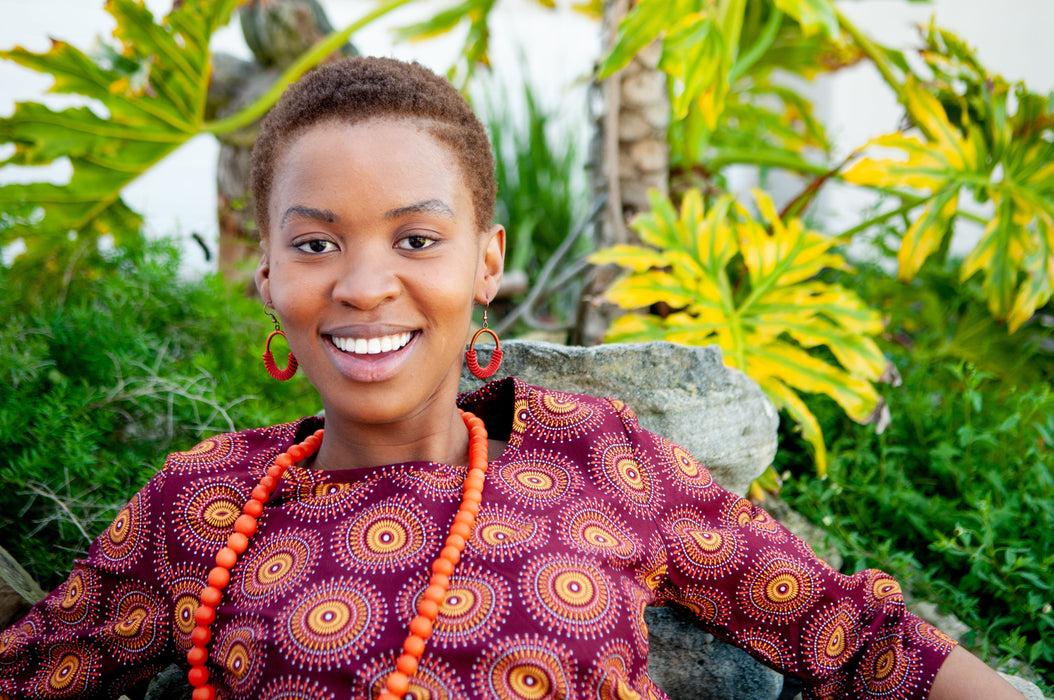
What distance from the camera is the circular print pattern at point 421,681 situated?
106 centimetres

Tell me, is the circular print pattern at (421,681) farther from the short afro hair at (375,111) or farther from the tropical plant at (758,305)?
the tropical plant at (758,305)

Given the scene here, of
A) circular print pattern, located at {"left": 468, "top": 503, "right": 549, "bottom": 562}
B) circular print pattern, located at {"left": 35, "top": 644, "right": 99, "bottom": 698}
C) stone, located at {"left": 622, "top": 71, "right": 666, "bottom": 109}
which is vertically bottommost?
circular print pattern, located at {"left": 35, "top": 644, "right": 99, "bottom": 698}

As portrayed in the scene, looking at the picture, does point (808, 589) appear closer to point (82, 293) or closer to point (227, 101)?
point (82, 293)

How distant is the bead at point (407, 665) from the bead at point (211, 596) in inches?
11.9

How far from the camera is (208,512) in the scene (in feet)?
4.01

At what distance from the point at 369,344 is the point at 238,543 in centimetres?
36

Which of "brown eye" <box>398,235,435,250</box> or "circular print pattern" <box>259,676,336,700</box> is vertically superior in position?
"brown eye" <box>398,235,435,250</box>

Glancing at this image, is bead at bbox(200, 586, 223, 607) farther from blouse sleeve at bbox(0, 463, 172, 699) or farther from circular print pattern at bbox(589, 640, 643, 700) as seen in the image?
circular print pattern at bbox(589, 640, 643, 700)

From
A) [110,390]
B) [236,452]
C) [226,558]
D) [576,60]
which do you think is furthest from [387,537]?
[576,60]

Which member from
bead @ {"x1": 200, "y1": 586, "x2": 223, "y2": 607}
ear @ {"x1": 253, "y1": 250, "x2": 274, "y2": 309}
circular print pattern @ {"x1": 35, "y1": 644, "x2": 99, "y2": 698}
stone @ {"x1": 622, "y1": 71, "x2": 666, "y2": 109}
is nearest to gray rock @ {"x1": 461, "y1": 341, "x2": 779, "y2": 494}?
ear @ {"x1": 253, "y1": 250, "x2": 274, "y2": 309}

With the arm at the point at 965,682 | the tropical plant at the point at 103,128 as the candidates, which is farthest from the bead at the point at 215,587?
the tropical plant at the point at 103,128

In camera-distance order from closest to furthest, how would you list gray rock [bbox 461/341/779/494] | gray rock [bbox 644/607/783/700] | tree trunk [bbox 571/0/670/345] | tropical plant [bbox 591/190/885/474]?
1. gray rock [bbox 644/607/783/700]
2. gray rock [bbox 461/341/779/494]
3. tropical plant [bbox 591/190/885/474]
4. tree trunk [bbox 571/0/670/345]

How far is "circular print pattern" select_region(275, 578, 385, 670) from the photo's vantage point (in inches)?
42.0

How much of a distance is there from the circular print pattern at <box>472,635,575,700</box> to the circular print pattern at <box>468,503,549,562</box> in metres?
0.12
